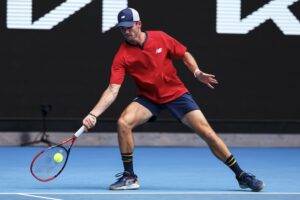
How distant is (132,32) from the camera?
7445 millimetres

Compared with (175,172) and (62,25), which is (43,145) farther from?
(175,172)

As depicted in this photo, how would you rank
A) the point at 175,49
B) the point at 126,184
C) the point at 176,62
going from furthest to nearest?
the point at 176,62 < the point at 175,49 < the point at 126,184

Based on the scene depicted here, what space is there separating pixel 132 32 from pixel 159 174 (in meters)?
2.12

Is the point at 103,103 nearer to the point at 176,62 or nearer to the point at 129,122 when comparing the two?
the point at 129,122

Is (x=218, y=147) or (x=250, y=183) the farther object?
(x=218, y=147)

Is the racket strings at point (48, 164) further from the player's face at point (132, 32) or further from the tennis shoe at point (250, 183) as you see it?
the tennis shoe at point (250, 183)

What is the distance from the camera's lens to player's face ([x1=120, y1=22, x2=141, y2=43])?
7.43 meters

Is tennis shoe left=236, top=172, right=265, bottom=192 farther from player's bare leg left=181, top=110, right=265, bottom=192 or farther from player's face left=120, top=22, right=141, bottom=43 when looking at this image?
player's face left=120, top=22, right=141, bottom=43

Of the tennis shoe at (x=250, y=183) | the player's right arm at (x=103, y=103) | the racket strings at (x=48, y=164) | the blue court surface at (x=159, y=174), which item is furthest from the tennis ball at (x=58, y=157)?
the tennis shoe at (x=250, y=183)

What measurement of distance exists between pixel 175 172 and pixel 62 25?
131 inches

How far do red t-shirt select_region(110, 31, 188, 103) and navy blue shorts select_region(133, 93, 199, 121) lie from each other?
40 millimetres

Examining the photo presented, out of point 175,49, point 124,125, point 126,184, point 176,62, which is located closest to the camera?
point 124,125

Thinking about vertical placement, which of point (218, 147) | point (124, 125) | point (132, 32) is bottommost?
point (218, 147)

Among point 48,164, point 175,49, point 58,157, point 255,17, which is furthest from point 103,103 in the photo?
point 255,17
